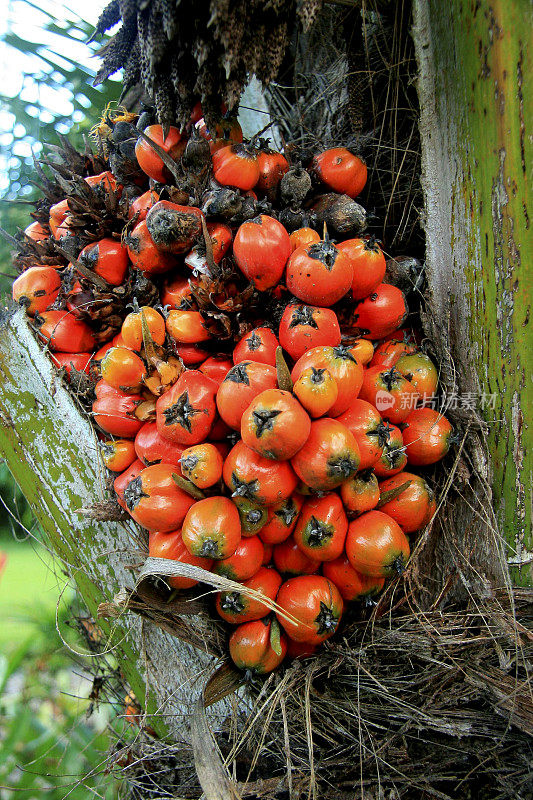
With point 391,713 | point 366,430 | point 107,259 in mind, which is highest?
point 107,259

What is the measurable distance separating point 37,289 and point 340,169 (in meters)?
1.43

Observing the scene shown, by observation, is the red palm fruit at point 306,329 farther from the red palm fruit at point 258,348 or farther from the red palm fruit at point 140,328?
the red palm fruit at point 140,328

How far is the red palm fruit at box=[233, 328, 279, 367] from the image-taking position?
175 centimetres

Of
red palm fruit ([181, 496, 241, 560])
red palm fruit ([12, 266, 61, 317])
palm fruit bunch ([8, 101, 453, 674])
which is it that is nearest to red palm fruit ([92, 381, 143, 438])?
palm fruit bunch ([8, 101, 453, 674])

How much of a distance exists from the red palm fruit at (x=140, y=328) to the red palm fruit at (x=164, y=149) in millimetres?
638

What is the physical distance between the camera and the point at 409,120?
222cm

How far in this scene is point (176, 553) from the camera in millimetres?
1670

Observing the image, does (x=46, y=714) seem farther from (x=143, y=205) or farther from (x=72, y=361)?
(x=143, y=205)

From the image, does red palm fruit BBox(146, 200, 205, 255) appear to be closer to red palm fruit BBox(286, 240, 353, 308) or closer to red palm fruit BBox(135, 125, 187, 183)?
red palm fruit BBox(135, 125, 187, 183)

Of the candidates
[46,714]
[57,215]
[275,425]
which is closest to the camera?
[275,425]

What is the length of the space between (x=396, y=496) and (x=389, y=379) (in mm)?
422

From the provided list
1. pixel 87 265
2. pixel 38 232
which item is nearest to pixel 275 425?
pixel 87 265

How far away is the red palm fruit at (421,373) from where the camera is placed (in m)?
1.96

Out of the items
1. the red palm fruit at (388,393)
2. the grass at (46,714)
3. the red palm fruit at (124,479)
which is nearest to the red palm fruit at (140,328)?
the red palm fruit at (124,479)
